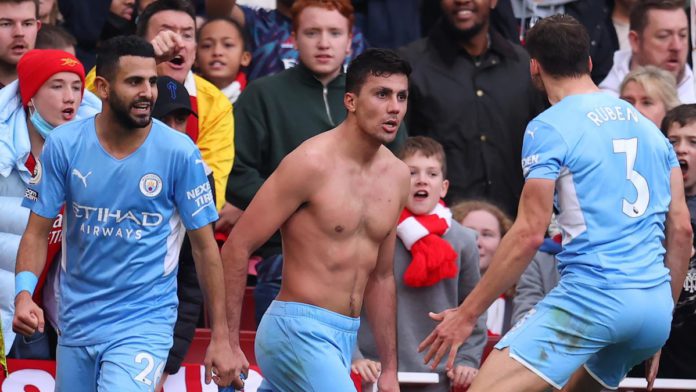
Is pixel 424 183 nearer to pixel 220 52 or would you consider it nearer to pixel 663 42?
pixel 220 52

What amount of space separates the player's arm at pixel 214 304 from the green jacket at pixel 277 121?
1972 mm

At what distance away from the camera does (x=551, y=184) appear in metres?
7.01

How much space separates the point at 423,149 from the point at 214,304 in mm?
2419

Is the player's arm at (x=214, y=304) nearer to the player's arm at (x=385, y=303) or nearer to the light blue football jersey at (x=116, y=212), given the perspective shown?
the light blue football jersey at (x=116, y=212)

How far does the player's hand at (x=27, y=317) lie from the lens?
270 inches

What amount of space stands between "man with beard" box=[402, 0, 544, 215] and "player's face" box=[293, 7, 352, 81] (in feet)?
2.84

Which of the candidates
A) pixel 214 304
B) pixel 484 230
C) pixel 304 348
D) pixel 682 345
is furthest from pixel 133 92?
pixel 682 345

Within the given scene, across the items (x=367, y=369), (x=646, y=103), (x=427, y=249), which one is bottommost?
(x=367, y=369)

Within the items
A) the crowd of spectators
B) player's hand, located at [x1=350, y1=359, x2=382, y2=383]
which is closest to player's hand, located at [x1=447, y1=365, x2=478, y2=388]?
the crowd of spectators

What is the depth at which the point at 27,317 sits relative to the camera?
687cm

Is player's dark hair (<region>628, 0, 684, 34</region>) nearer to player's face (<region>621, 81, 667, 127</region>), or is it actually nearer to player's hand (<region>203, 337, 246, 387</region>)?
player's face (<region>621, 81, 667, 127</region>)

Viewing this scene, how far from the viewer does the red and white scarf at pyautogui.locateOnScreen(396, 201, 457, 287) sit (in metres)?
8.73

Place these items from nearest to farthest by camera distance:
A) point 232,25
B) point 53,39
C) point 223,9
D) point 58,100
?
point 58,100, point 53,39, point 232,25, point 223,9

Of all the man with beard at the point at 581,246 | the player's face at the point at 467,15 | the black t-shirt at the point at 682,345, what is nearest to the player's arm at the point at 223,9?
the player's face at the point at 467,15
